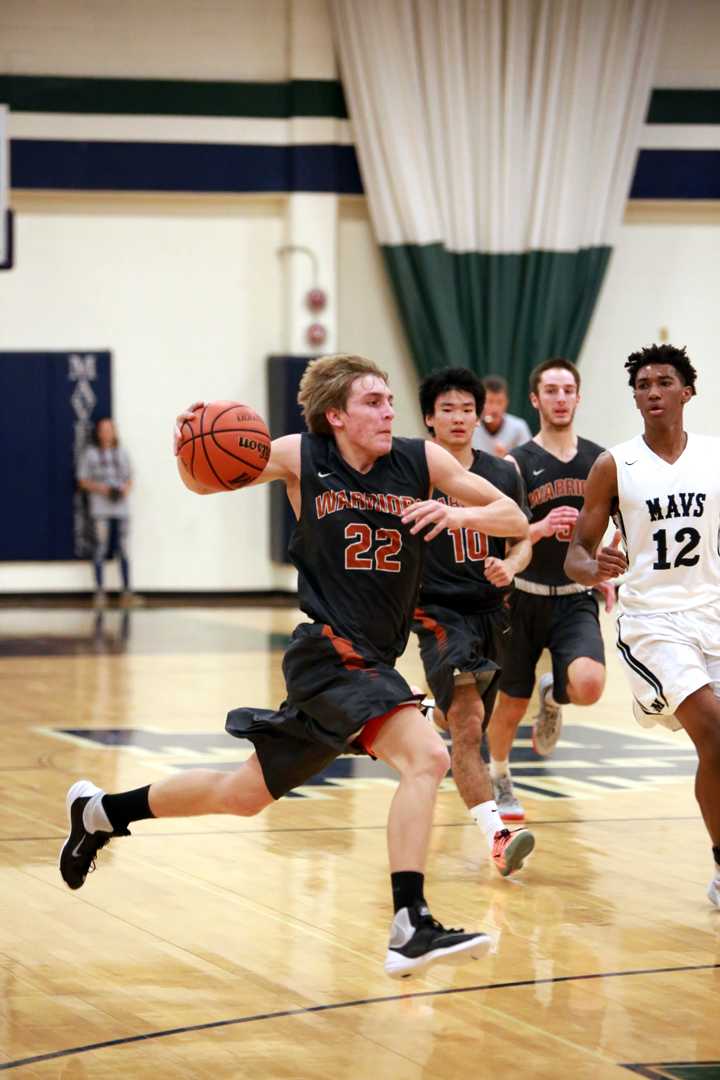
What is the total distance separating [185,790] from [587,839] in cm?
211

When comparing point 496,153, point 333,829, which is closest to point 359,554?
point 333,829

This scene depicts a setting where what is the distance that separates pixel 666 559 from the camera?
533 cm

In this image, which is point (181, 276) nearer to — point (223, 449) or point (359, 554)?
point (223, 449)

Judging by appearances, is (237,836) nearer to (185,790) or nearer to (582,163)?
(185,790)

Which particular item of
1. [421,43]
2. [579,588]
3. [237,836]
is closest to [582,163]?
[421,43]

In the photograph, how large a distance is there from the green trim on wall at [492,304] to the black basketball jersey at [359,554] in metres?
12.1

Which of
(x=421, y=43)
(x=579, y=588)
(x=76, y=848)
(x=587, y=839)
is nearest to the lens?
(x=76, y=848)

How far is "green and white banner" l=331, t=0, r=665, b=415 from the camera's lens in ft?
54.0

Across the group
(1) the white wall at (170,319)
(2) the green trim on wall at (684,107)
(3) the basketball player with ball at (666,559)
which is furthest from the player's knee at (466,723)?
(2) the green trim on wall at (684,107)

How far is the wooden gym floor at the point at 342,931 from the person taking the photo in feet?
12.8

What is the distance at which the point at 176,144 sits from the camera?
54.2 ft

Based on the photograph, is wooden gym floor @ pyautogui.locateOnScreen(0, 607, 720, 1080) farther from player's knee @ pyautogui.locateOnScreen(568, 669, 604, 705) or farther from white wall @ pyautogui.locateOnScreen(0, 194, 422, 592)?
white wall @ pyautogui.locateOnScreen(0, 194, 422, 592)

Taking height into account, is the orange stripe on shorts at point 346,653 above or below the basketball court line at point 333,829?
above

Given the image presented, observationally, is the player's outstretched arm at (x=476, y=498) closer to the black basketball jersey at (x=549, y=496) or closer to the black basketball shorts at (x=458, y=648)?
the black basketball shorts at (x=458, y=648)
